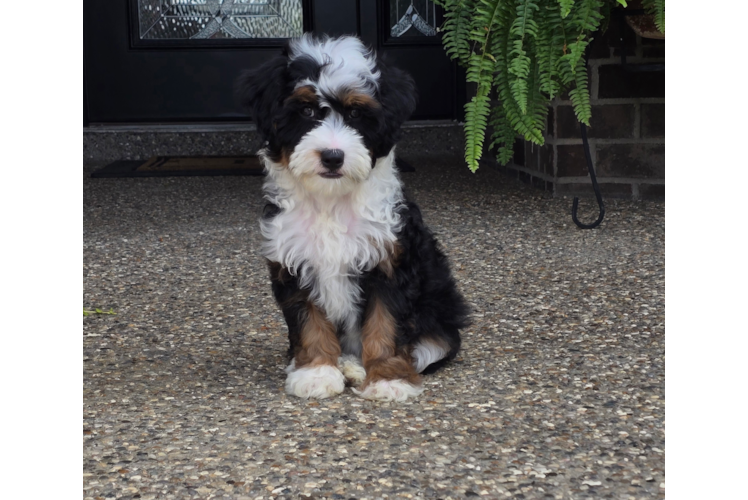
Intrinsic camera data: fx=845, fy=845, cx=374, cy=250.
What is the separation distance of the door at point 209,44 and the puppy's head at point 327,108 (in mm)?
4569

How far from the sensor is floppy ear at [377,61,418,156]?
243 centimetres

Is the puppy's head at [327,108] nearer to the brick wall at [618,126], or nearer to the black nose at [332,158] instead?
the black nose at [332,158]

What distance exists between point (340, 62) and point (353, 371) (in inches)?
36.6

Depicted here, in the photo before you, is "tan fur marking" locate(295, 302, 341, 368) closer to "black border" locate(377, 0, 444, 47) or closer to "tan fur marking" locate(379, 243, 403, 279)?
"tan fur marking" locate(379, 243, 403, 279)

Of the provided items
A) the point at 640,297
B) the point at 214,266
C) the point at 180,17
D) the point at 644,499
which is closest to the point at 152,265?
the point at 214,266

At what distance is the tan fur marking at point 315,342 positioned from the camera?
254 centimetres

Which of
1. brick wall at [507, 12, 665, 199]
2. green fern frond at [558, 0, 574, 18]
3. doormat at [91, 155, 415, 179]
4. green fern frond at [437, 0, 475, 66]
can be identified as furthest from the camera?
doormat at [91, 155, 415, 179]

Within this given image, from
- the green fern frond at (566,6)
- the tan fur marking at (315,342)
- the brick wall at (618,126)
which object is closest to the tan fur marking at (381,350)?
the tan fur marking at (315,342)

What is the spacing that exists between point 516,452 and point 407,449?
27cm

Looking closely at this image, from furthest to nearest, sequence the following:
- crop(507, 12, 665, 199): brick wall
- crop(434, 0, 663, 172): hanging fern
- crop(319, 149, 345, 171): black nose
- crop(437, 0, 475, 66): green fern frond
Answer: crop(507, 12, 665, 199): brick wall → crop(437, 0, 475, 66): green fern frond → crop(434, 0, 663, 172): hanging fern → crop(319, 149, 345, 171): black nose

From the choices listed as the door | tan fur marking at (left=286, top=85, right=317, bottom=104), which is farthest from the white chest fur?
the door

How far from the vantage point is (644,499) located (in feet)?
5.99

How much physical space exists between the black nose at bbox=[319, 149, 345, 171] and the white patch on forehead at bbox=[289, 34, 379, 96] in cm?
17

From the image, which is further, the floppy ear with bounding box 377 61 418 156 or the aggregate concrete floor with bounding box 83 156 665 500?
the floppy ear with bounding box 377 61 418 156
